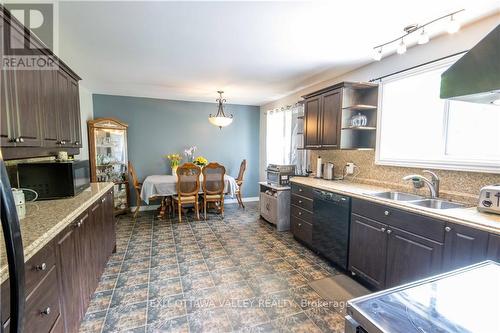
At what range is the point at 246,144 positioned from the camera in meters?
5.83

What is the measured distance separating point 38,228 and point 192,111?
4.34 metres

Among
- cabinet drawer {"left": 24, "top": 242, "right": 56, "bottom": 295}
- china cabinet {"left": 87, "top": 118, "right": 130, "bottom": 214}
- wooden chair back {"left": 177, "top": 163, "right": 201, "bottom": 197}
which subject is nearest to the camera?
cabinet drawer {"left": 24, "top": 242, "right": 56, "bottom": 295}

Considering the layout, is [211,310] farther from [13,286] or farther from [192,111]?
[192,111]

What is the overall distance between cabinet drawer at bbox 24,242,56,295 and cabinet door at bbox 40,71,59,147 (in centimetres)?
110

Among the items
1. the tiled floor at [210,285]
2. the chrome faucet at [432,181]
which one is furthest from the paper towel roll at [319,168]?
the chrome faucet at [432,181]

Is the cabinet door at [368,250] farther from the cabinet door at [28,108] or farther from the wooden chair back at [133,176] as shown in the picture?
the wooden chair back at [133,176]

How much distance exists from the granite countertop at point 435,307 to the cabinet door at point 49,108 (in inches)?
96.3

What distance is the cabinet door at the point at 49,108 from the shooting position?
1.88 metres

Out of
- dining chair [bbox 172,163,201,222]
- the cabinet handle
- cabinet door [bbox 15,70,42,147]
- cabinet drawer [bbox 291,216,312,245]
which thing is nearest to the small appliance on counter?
cabinet drawer [bbox 291,216,312,245]

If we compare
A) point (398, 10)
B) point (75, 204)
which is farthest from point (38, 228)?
point (398, 10)

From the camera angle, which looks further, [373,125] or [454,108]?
[373,125]

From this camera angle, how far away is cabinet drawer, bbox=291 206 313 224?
120 inches

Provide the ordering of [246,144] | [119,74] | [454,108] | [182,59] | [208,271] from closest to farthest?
[454,108] < [208,271] < [182,59] < [119,74] < [246,144]

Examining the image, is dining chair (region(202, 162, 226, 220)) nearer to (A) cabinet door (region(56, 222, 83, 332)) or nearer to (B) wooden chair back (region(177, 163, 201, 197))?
(B) wooden chair back (region(177, 163, 201, 197))
